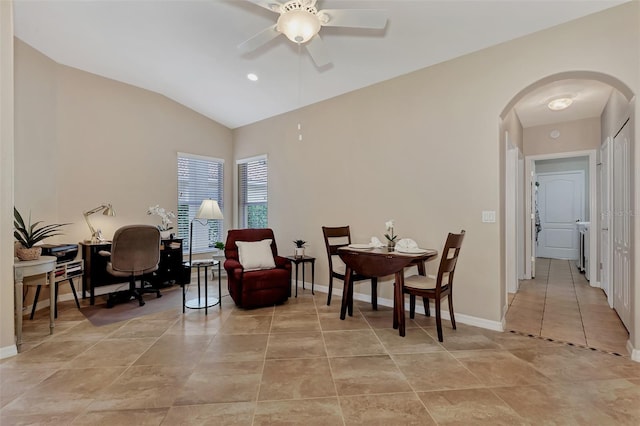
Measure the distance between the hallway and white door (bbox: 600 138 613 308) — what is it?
18 centimetres

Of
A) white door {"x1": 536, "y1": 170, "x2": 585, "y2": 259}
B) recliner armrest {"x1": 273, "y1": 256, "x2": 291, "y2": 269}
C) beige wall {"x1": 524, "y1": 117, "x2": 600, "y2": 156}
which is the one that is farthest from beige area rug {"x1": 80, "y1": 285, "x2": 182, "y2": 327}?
white door {"x1": 536, "y1": 170, "x2": 585, "y2": 259}

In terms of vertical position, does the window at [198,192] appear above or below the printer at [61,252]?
above

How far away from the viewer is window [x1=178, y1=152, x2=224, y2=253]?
5.16 meters

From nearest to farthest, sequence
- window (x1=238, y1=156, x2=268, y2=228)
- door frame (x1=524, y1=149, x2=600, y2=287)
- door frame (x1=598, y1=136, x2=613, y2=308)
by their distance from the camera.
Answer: door frame (x1=598, y1=136, x2=613, y2=308) < door frame (x1=524, y1=149, x2=600, y2=287) < window (x1=238, y1=156, x2=268, y2=228)

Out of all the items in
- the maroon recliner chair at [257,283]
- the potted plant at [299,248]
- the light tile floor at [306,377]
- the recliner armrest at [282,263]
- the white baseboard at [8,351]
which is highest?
the potted plant at [299,248]

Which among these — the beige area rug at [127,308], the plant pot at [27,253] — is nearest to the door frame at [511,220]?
the beige area rug at [127,308]

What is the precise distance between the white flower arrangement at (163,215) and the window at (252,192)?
128 centimetres

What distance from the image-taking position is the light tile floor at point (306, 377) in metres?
1.71

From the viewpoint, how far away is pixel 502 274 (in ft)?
10.1

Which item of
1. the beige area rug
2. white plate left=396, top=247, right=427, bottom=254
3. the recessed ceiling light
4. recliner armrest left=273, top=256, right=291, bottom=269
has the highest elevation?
the recessed ceiling light

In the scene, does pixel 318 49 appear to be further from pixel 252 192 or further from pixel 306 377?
pixel 252 192

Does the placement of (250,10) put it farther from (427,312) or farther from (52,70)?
(427,312)

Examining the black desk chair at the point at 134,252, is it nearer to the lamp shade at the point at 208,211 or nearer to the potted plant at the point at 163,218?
the lamp shade at the point at 208,211

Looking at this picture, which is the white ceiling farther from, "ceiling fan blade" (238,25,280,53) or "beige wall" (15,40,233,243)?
"ceiling fan blade" (238,25,280,53)
